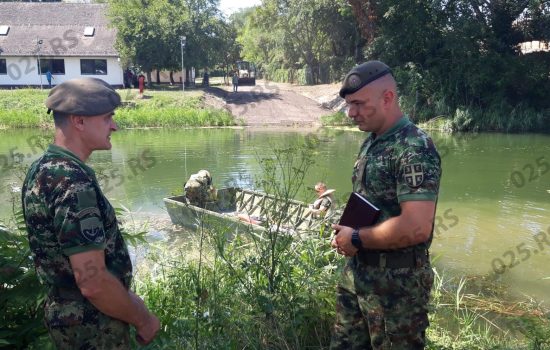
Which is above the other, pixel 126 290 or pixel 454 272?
pixel 126 290

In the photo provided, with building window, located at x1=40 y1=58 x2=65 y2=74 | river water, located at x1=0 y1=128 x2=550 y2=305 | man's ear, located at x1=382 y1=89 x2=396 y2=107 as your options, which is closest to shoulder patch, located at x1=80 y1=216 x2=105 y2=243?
man's ear, located at x1=382 y1=89 x2=396 y2=107

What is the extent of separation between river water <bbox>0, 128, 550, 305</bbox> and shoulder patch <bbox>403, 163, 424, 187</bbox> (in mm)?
1527

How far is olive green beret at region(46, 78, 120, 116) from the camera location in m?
1.94

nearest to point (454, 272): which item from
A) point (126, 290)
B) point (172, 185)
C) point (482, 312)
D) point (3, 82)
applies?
point (482, 312)

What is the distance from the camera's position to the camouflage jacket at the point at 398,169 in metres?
2.30

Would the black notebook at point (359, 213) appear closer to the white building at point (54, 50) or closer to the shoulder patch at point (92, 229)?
the shoulder patch at point (92, 229)

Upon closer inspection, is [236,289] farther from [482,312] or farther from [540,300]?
[540,300]

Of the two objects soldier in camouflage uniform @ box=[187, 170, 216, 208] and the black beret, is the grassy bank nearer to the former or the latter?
soldier in camouflage uniform @ box=[187, 170, 216, 208]

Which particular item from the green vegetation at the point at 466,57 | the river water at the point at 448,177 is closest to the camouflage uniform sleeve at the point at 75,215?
the river water at the point at 448,177

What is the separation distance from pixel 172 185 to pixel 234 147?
6876 millimetres

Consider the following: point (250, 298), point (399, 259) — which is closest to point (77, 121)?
point (399, 259)

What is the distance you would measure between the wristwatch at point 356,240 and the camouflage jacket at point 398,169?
0.46 feet

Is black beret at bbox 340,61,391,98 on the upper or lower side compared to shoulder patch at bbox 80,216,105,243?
upper

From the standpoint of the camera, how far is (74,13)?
36438mm
